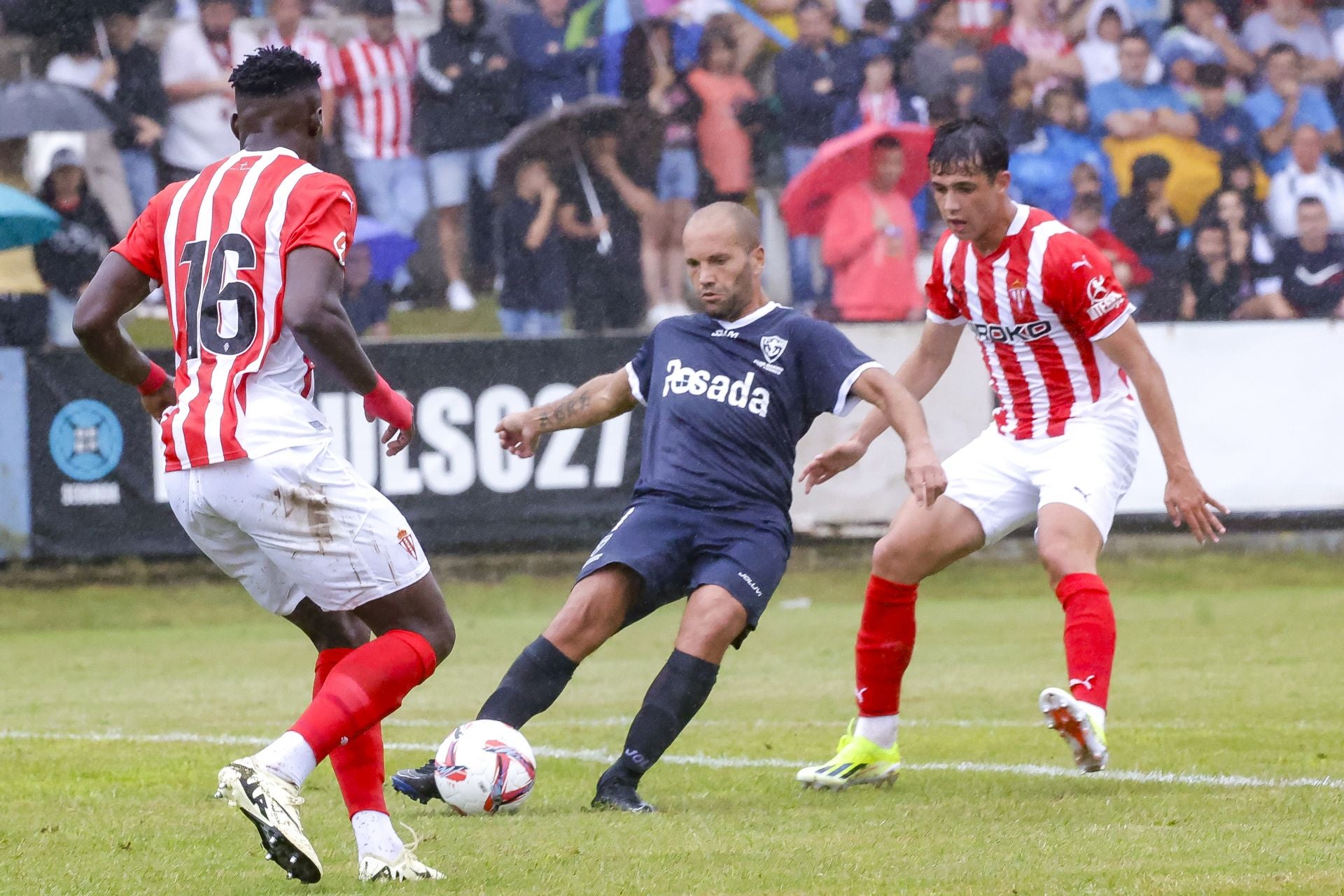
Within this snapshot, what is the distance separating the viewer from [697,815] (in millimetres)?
5160

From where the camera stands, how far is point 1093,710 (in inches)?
208

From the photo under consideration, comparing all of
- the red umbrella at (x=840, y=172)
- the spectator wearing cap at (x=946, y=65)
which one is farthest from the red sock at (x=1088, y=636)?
the spectator wearing cap at (x=946, y=65)

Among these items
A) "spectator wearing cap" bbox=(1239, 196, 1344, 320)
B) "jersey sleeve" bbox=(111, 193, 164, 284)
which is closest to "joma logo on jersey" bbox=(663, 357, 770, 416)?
"jersey sleeve" bbox=(111, 193, 164, 284)

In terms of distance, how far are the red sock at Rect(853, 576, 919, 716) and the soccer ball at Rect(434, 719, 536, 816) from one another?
1.29 m

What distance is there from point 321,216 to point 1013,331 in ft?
9.00

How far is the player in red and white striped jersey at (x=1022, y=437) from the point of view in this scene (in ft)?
18.7

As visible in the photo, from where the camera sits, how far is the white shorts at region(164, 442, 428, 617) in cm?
414

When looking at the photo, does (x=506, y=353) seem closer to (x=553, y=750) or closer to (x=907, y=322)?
(x=907, y=322)

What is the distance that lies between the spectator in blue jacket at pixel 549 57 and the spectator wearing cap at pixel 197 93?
2.14 metres

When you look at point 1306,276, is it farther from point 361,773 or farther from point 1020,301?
point 361,773

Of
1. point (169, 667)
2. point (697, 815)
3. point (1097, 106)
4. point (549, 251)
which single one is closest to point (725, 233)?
point (697, 815)

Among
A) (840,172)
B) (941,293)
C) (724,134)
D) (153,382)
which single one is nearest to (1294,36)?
(840,172)

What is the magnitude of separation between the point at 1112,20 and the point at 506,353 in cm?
641

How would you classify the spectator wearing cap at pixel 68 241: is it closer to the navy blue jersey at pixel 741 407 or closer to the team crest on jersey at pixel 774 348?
the navy blue jersey at pixel 741 407
